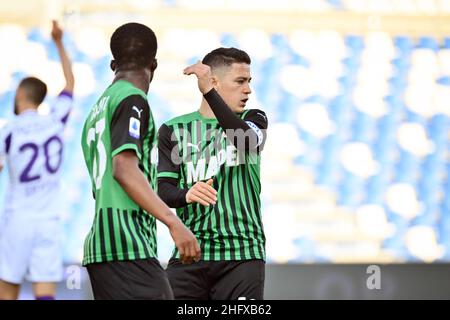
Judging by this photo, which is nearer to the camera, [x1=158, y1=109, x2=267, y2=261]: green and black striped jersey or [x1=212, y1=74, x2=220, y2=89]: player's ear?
[x1=158, y1=109, x2=267, y2=261]: green and black striped jersey

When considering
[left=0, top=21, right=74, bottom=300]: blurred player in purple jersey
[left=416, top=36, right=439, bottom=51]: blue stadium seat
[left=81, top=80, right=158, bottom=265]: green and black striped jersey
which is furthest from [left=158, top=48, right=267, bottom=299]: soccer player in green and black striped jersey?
[left=416, top=36, right=439, bottom=51]: blue stadium seat

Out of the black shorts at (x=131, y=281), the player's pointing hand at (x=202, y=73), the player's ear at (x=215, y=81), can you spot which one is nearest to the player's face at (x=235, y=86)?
the player's ear at (x=215, y=81)

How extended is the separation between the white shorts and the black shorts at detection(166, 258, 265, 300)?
206 centimetres

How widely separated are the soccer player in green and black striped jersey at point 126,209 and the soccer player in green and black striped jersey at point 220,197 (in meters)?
0.70

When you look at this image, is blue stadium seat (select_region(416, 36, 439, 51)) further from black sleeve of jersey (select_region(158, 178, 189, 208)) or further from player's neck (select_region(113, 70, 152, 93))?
player's neck (select_region(113, 70, 152, 93))

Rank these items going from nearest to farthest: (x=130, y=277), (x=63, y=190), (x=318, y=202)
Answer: (x=130, y=277) → (x=63, y=190) → (x=318, y=202)

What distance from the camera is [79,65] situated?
10414 mm

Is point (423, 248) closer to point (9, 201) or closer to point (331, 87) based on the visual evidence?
point (331, 87)

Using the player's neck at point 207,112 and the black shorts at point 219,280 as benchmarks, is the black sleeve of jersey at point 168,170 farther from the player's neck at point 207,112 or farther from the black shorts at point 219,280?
the black shorts at point 219,280

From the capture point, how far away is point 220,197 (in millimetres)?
4105

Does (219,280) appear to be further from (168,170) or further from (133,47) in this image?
(133,47)

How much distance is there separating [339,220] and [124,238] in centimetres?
713

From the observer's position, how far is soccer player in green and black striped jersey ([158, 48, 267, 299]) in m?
4.01
